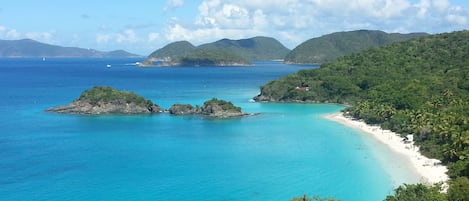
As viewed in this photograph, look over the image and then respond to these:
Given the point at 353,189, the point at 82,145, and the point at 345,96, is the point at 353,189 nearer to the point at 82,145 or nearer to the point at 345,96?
the point at 82,145

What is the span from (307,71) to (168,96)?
103 ft

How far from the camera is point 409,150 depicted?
55.7m

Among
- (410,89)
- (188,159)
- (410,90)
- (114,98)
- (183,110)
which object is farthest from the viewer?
(114,98)

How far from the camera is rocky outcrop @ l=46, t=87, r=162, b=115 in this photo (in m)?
88.6

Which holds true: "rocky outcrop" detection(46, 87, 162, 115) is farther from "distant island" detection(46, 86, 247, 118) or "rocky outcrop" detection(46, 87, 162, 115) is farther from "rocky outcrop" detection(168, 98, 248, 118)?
"rocky outcrop" detection(168, 98, 248, 118)

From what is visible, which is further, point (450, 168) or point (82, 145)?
point (82, 145)

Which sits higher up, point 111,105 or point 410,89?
point 410,89

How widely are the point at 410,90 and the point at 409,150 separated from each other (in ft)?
101

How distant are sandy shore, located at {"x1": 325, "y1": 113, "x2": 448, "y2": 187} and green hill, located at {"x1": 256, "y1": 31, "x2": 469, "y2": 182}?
0.99 metres

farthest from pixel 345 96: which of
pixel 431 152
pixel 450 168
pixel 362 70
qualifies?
pixel 450 168

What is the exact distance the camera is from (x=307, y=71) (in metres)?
118

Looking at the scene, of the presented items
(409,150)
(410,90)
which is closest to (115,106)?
(410,90)

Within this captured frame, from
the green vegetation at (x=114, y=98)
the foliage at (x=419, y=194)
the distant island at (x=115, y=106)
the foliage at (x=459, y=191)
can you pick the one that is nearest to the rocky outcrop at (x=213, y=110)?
the distant island at (x=115, y=106)

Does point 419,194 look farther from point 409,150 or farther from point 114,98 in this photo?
point 114,98
